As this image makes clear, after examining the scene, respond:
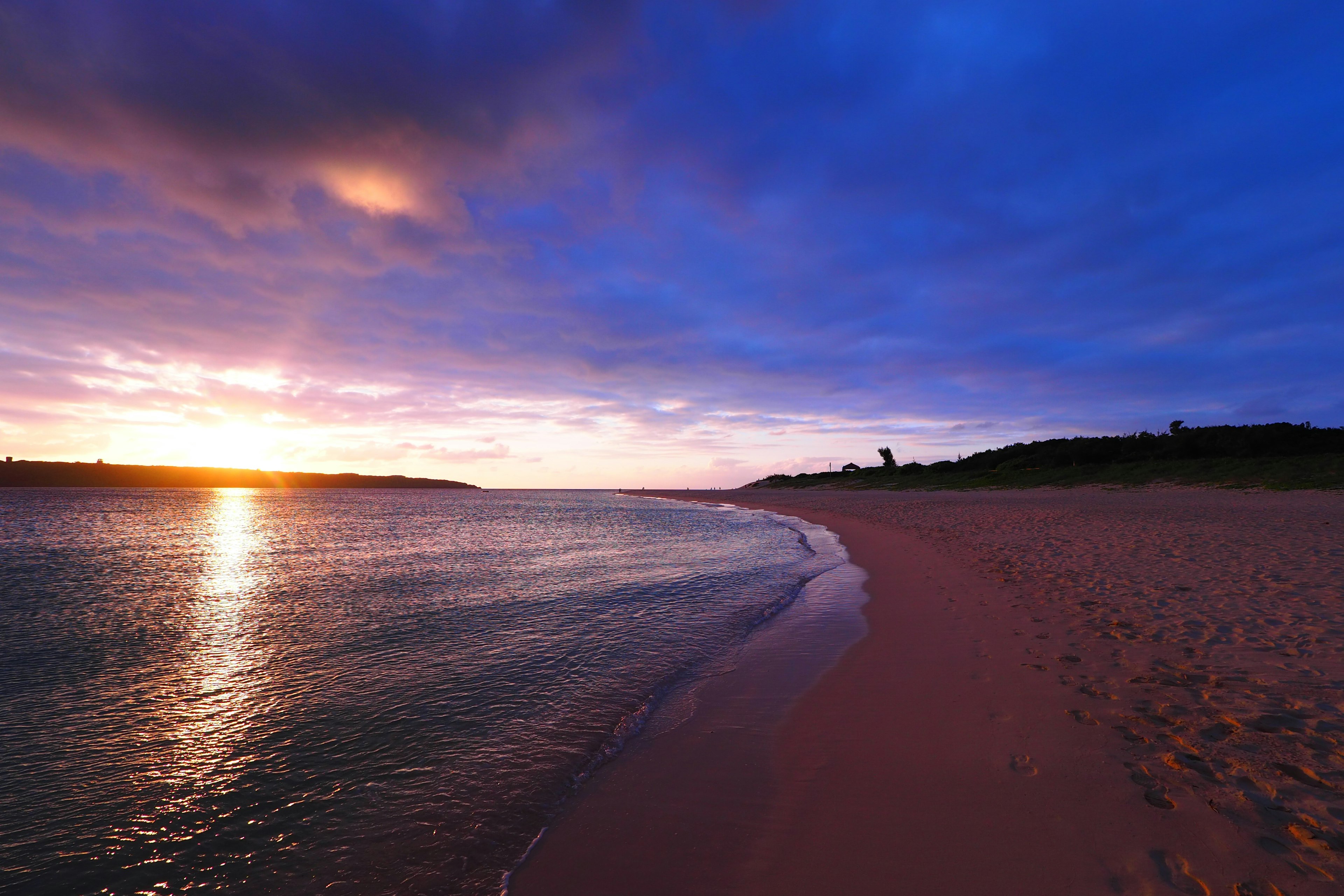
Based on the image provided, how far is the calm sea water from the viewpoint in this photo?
4418mm

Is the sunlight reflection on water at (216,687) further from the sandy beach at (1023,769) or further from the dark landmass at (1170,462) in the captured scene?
the dark landmass at (1170,462)

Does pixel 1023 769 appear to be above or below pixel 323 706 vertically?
above

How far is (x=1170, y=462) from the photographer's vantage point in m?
56.4

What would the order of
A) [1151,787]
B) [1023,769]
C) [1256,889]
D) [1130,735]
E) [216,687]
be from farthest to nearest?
[216,687] < [1130,735] < [1023,769] < [1151,787] < [1256,889]

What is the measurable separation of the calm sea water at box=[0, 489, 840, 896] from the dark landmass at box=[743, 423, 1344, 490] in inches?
1924

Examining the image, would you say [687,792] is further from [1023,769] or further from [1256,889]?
[1256,889]

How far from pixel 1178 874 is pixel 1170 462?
71795 millimetres

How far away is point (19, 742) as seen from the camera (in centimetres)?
626

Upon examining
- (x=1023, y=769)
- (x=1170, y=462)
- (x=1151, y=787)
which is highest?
(x=1170, y=462)

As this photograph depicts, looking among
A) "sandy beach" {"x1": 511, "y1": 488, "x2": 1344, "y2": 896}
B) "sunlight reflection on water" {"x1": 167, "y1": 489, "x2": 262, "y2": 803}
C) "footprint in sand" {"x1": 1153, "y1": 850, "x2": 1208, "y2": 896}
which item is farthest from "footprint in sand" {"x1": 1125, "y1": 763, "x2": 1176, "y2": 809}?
"sunlight reflection on water" {"x1": 167, "y1": 489, "x2": 262, "y2": 803}

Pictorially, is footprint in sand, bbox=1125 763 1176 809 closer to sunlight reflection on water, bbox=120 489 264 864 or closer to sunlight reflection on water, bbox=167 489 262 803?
sunlight reflection on water, bbox=120 489 264 864

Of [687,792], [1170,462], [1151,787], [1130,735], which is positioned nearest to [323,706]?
[687,792]

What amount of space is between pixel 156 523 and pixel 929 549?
55655 mm

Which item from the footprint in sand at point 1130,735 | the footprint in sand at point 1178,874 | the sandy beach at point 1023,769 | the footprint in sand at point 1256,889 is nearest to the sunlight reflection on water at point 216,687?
the sandy beach at point 1023,769
